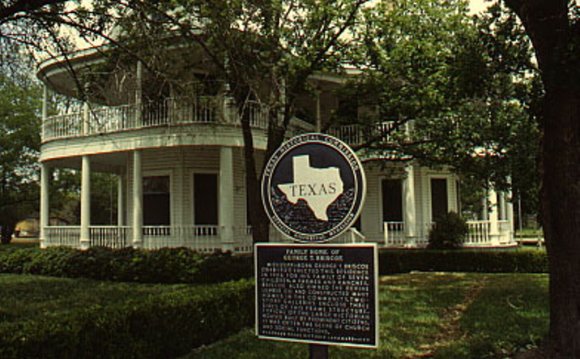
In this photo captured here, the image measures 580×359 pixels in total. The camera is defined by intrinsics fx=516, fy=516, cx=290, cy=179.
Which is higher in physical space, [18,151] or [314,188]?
[18,151]

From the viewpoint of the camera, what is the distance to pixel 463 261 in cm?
1753

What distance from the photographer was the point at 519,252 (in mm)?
17125

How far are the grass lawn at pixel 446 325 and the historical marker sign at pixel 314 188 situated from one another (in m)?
3.24

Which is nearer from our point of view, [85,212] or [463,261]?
[463,261]

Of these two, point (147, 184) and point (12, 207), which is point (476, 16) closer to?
point (147, 184)

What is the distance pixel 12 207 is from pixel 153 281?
1012 inches

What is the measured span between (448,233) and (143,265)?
11.1 meters

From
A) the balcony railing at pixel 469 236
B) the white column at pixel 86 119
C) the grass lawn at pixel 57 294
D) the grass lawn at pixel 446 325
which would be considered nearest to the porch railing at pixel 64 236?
the white column at pixel 86 119

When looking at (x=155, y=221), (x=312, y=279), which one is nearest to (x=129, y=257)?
(x=155, y=221)

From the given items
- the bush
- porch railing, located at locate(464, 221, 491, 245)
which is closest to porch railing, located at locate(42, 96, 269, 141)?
the bush

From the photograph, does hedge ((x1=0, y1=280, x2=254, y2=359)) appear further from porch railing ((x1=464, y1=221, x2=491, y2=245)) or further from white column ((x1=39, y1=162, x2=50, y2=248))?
white column ((x1=39, y1=162, x2=50, y2=248))

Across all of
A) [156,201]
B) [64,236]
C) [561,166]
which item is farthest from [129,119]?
[561,166]

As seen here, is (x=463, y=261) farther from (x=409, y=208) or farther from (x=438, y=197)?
(x=438, y=197)

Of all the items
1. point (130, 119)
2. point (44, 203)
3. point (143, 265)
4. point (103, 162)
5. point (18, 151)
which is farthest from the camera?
point (18, 151)
